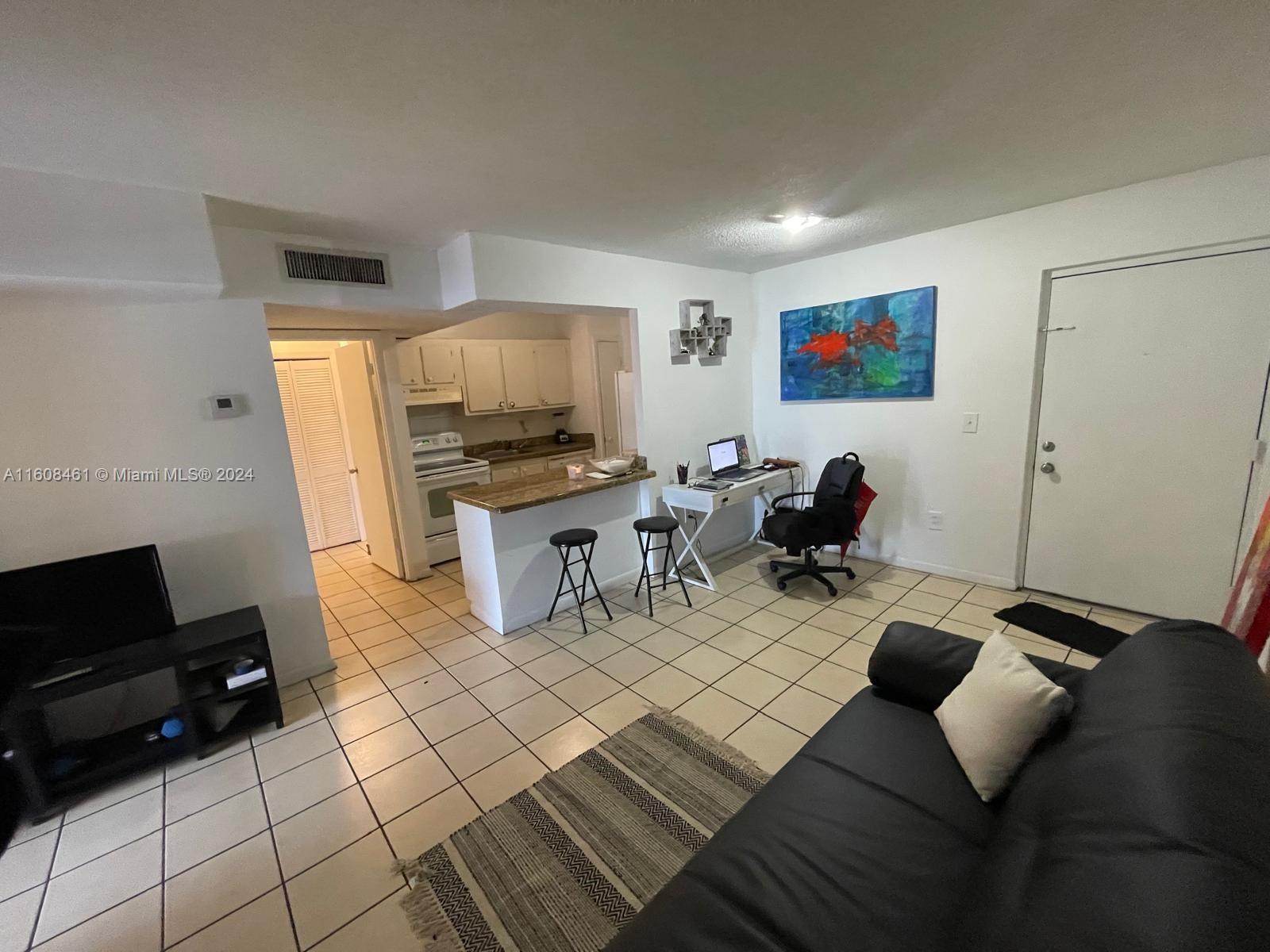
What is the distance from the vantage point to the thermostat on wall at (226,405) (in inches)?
97.3

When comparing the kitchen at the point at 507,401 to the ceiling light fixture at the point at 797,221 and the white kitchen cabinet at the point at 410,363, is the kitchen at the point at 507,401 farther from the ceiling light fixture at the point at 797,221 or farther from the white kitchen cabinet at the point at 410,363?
the ceiling light fixture at the point at 797,221

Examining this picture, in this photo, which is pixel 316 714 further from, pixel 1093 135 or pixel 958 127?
pixel 1093 135

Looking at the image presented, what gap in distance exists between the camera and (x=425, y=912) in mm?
1549

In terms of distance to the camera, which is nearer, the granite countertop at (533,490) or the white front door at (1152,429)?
the white front door at (1152,429)

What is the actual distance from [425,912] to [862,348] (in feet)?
13.3

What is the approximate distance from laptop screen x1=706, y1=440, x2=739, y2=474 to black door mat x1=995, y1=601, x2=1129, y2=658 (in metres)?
2.07

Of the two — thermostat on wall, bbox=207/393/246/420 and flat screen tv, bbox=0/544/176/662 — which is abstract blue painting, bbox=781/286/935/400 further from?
flat screen tv, bbox=0/544/176/662

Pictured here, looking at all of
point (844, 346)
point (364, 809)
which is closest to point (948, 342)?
point (844, 346)

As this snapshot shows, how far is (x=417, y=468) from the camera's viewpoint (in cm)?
444

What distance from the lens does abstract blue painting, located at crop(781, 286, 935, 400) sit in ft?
11.6

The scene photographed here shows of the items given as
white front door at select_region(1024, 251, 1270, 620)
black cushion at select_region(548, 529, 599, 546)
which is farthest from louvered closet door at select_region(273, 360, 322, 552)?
white front door at select_region(1024, 251, 1270, 620)

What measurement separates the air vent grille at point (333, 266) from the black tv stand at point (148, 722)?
1803mm

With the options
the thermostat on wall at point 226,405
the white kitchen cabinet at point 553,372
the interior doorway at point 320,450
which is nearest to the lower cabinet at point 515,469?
the white kitchen cabinet at point 553,372

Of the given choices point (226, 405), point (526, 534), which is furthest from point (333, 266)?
point (526, 534)
